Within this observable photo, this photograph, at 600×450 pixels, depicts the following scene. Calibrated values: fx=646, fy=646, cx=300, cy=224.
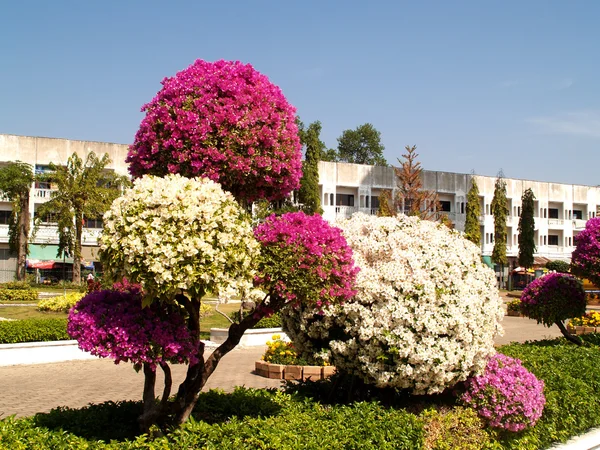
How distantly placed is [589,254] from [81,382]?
1143cm

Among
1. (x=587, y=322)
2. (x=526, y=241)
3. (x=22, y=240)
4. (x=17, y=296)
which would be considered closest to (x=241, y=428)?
(x=587, y=322)

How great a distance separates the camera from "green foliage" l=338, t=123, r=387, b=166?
266ft

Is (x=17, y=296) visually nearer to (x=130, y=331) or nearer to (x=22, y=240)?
(x=22, y=240)

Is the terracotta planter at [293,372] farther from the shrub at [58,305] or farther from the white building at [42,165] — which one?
the white building at [42,165]

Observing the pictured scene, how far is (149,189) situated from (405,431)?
387 centimetres

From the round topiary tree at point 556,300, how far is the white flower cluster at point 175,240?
10.9 metres

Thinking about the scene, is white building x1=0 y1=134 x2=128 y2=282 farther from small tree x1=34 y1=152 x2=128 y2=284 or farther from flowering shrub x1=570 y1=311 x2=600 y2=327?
flowering shrub x1=570 y1=311 x2=600 y2=327

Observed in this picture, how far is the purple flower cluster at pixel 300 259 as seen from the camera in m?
6.14

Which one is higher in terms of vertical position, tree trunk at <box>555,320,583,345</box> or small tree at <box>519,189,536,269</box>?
small tree at <box>519,189,536,269</box>

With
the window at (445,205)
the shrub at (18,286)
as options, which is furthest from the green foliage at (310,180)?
the shrub at (18,286)

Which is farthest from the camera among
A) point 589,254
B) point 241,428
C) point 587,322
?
point 587,322

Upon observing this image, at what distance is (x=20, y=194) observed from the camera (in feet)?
130

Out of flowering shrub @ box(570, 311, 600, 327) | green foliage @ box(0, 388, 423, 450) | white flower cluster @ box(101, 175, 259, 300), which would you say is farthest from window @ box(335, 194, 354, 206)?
white flower cluster @ box(101, 175, 259, 300)

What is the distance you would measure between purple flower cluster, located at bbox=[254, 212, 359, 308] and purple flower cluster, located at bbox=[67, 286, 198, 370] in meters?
0.93
